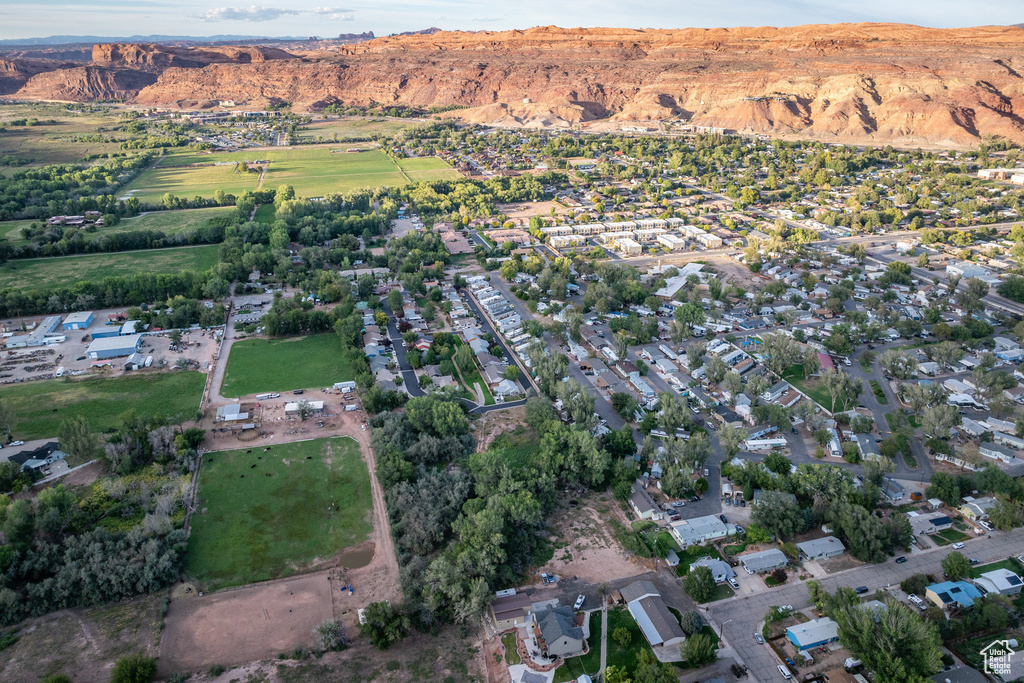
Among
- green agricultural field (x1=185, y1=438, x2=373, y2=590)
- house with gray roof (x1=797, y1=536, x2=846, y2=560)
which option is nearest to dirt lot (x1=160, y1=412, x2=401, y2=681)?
green agricultural field (x1=185, y1=438, x2=373, y2=590)

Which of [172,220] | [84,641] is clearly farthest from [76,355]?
[172,220]

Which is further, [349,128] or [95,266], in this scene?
[349,128]

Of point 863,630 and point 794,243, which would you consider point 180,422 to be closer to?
point 863,630

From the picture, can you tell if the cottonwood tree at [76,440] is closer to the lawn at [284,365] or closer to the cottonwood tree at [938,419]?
the lawn at [284,365]

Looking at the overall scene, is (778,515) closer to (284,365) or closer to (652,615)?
(652,615)

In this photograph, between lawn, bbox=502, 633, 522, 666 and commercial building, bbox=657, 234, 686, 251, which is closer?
lawn, bbox=502, 633, 522, 666

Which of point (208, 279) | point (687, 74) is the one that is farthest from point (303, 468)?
point (687, 74)

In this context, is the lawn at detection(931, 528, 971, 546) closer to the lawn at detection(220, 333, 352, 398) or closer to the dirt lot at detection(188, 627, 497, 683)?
the dirt lot at detection(188, 627, 497, 683)
